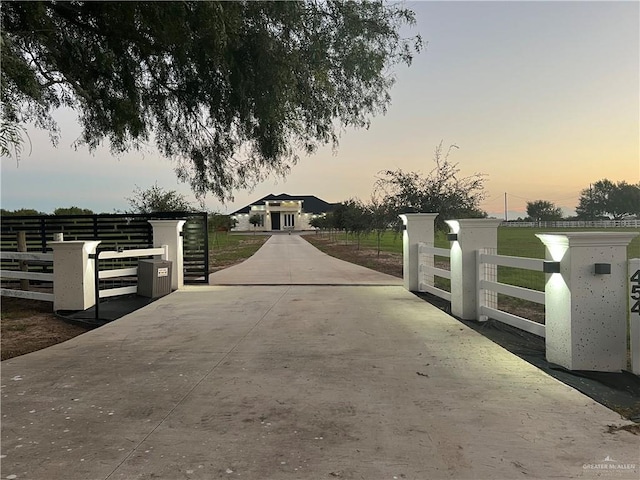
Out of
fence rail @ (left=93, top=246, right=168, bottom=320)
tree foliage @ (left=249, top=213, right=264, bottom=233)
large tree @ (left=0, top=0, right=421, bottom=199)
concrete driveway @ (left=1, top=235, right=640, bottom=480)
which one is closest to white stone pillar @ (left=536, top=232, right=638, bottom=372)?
concrete driveway @ (left=1, top=235, right=640, bottom=480)

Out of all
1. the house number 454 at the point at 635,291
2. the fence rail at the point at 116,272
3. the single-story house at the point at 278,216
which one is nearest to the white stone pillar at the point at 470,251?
the house number 454 at the point at 635,291

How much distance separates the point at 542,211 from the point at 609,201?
15440mm

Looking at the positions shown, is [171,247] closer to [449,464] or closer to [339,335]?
[339,335]

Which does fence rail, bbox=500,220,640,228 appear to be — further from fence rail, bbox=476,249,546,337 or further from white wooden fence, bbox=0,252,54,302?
white wooden fence, bbox=0,252,54,302

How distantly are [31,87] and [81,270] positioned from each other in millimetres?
4125

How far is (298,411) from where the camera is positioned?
11.8 ft

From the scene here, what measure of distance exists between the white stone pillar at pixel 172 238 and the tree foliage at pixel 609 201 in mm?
114701

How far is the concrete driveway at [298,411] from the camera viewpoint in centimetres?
277

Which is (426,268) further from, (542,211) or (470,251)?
(542,211)

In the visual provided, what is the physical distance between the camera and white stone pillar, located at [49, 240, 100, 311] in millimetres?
8078

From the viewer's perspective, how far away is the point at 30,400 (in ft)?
12.9

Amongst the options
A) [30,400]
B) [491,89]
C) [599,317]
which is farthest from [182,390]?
[491,89]

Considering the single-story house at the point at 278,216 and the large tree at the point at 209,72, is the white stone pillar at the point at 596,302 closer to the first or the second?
the large tree at the point at 209,72

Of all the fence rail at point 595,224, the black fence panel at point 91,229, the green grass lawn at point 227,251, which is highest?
the fence rail at point 595,224
